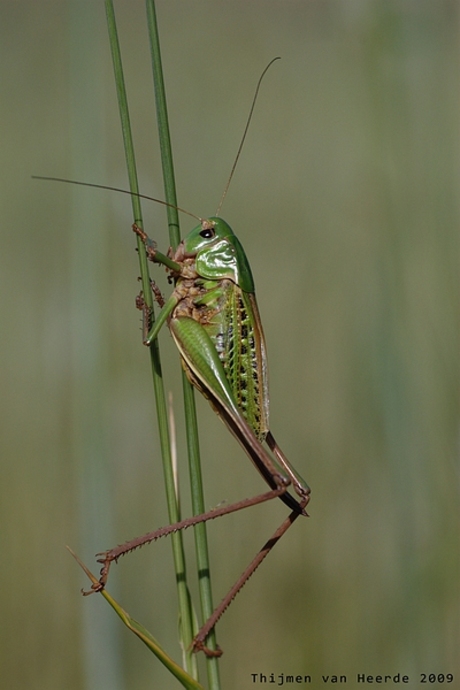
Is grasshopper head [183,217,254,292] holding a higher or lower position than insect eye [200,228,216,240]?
lower

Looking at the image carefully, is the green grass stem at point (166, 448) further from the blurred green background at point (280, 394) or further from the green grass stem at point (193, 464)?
the blurred green background at point (280, 394)

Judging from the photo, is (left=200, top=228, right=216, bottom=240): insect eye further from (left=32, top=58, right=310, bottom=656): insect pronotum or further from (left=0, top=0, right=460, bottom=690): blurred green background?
(left=0, top=0, right=460, bottom=690): blurred green background

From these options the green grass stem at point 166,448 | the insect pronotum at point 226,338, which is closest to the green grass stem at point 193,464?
the green grass stem at point 166,448

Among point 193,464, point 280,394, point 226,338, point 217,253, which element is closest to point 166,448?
point 193,464

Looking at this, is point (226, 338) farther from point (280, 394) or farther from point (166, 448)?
point (280, 394)

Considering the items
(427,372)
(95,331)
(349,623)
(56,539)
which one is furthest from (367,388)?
(56,539)

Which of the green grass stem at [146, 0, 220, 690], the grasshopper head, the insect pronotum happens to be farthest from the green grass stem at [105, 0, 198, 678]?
the grasshopper head
